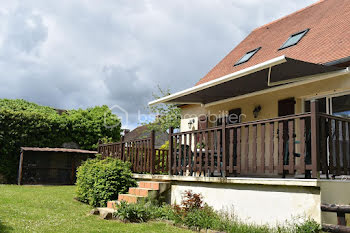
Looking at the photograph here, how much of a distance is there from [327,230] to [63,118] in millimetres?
20664

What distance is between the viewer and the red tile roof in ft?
33.8

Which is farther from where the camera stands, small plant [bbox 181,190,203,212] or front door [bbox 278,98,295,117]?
front door [bbox 278,98,295,117]

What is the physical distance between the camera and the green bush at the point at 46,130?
2131 cm

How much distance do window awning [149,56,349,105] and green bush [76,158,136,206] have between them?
2.55 meters

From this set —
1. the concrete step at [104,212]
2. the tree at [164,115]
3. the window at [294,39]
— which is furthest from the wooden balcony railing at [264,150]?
the tree at [164,115]

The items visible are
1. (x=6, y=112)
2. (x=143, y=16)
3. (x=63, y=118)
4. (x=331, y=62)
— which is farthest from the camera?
(x=63, y=118)

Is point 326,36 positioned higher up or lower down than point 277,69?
higher up

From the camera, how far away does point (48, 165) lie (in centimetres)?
2461

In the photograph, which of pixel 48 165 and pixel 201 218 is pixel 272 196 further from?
pixel 48 165

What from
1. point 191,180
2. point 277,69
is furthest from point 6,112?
point 277,69

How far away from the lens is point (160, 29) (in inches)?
504

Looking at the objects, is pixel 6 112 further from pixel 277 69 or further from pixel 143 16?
pixel 277 69

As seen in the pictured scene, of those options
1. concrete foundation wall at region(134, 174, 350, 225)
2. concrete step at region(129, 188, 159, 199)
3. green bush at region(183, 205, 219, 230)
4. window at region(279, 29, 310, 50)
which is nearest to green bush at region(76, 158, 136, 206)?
concrete step at region(129, 188, 159, 199)

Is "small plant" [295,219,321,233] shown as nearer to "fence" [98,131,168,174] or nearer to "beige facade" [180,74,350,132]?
"beige facade" [180,74,350,132]
